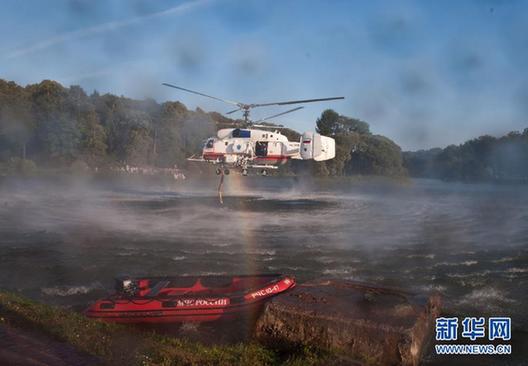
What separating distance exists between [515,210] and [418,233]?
2531 cm

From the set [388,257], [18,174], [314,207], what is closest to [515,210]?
[314,207]

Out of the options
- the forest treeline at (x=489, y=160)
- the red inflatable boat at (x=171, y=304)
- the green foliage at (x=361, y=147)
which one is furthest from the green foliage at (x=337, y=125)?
the red inflatable boat at (x=171, y=304)

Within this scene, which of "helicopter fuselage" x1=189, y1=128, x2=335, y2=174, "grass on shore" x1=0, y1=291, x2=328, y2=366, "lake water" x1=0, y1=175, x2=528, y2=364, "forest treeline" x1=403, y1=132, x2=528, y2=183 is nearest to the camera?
"grass on shore" x1=0, y1=291, x2=328, y2=366

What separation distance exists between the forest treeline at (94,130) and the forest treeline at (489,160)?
29515 mm

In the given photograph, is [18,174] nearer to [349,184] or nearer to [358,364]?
[349,184]

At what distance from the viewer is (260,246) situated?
Result: 89.1 ft

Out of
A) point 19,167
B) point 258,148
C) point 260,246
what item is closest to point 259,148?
point 258,148

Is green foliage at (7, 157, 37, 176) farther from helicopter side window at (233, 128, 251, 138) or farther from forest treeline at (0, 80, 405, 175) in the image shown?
helicopter side window at (233, 128, 251, 138)

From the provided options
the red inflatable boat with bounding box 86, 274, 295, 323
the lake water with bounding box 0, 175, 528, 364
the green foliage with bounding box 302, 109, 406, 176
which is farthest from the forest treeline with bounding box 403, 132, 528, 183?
the red inflatable boat with bounding box 86, 274, 295, 323

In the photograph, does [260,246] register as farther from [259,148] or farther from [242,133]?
[242,133]

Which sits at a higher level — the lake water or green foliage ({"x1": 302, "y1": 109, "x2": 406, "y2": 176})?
green foliage ({"x1": 302, "y1": 109, "x2": 406, "y2": 176})

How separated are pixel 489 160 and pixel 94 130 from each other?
7934 centimetres

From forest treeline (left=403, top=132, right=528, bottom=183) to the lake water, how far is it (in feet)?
179

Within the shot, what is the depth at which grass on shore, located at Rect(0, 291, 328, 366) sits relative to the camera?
8.45 metres
